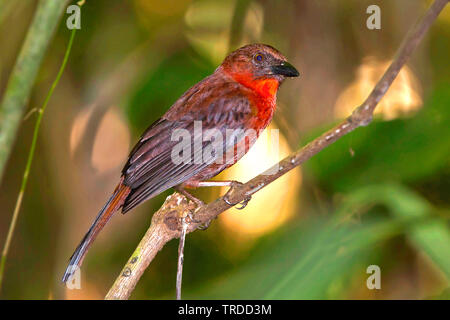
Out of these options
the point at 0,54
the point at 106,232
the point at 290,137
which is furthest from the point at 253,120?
the point at 0,54

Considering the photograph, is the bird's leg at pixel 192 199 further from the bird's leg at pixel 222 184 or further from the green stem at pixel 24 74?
the green stem at pixel 24 74

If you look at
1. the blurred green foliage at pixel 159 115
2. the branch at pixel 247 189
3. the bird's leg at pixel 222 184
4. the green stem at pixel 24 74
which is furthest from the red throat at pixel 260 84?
the green stem at pixel 24 74

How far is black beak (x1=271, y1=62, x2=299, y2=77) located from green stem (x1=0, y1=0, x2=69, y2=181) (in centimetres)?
131

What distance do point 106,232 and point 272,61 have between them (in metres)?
1.39

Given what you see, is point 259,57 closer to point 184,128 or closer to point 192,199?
point 184,128

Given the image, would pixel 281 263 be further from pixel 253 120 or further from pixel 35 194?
pixel 35 194

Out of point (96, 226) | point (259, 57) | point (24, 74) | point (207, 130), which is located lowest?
point (96, 226)

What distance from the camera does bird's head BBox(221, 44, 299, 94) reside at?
281 cm

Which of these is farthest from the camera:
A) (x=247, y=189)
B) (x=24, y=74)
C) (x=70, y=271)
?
(x=70, y=271)

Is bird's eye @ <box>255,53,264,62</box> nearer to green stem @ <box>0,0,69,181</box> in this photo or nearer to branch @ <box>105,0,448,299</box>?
branch @ <box>105,0,448,299</box>

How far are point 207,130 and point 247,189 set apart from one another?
35.7 inches

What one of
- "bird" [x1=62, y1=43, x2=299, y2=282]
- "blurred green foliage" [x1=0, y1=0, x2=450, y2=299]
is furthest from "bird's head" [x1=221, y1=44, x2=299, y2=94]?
"blurred green foliage" [x1=0, y1=0, x2=450, y2=299]

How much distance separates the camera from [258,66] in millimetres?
2854

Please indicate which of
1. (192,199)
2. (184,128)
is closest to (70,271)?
(192,199)
